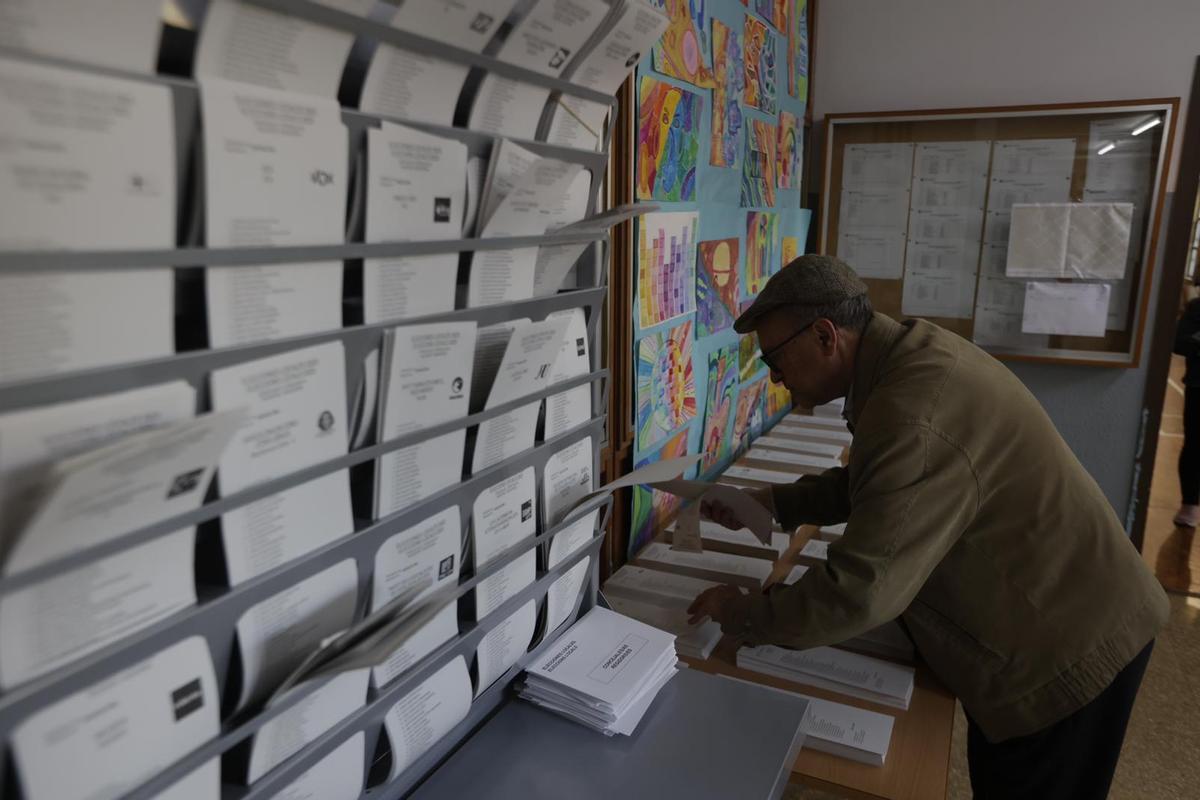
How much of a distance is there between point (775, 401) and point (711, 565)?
137 centimetres

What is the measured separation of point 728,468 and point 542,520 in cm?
142

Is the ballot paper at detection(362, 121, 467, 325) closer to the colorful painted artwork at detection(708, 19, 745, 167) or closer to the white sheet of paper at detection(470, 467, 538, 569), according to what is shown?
the white sheet of paper at detection(470, 467, 538, 569)

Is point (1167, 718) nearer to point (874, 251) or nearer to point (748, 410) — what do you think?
point (748, 410)

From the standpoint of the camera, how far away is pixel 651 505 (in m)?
1.88

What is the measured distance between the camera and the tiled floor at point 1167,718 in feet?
7.07

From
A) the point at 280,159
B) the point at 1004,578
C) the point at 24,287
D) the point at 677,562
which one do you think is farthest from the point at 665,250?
the point at 24,287

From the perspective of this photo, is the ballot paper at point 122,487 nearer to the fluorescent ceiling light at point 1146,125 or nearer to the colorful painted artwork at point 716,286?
the colorful painted artwork at point 716,286

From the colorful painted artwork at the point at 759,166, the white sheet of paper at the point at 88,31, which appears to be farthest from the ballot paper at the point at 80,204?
the colorful painted artwork at the point at 759,166

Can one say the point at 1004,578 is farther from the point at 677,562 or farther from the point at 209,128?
the point at 209,128

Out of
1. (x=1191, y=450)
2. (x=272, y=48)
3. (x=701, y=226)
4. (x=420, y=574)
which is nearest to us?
(x=272, y=48)

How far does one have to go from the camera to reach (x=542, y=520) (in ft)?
3.05

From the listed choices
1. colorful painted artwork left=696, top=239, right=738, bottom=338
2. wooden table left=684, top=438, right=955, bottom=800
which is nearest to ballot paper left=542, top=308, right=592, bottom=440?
wooden table left=684, top=438, right=955, bottom=800

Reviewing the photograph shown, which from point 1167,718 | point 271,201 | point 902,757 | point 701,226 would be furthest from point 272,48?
point 1167,718

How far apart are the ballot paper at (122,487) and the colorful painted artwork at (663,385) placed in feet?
4.09
